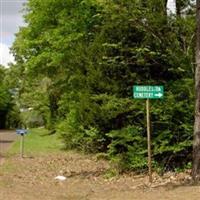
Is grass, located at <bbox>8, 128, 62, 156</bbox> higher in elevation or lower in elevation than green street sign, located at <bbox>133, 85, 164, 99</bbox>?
lower

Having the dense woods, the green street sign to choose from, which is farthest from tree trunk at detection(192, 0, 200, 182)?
the dense woods

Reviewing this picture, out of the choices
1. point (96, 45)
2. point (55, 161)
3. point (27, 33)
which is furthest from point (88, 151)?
point (27, 33)

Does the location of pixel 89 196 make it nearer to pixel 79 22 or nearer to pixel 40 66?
pixel 79 22

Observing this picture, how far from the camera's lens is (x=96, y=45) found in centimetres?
2058

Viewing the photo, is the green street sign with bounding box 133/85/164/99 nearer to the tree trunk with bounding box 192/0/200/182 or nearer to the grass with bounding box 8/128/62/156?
the tree trunk with bounding box 192/0/200/182

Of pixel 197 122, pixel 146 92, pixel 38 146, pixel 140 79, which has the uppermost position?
pixel 140 79

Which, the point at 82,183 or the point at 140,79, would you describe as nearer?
the point at 82,183

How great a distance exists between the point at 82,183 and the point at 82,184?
28 centimetres

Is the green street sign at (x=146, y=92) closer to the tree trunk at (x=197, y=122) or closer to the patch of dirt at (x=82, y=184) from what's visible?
the tree trunk at (x=197, y=122)

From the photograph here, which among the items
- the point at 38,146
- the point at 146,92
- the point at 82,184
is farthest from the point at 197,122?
the point at 38,146

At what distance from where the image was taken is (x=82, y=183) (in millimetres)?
17359

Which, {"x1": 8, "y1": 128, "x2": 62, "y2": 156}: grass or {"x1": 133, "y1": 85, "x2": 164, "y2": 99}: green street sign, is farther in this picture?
{"x1": 8, "y1": 128, "x2": 62, "y2": 156}: grass

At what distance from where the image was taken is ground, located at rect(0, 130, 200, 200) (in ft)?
45.3

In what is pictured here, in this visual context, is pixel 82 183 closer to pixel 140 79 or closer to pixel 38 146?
pixel 140 79
